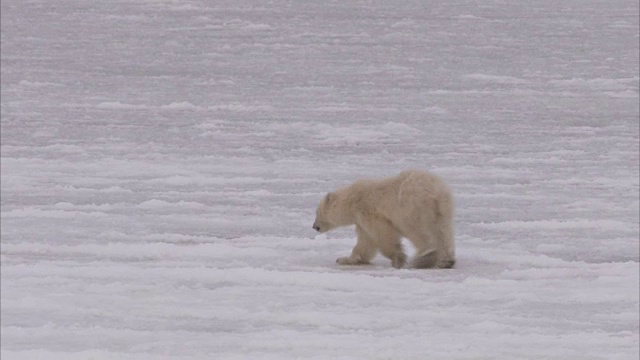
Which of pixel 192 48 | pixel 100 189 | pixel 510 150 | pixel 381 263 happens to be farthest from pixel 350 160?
pixel 192 48

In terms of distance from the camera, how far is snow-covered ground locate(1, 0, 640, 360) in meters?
4.37

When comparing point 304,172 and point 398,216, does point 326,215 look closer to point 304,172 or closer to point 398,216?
point 398,216

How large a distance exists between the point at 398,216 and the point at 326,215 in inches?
15.8

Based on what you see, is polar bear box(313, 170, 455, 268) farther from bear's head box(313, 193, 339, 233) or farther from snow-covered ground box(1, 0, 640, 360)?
snow-covered ground box(1, 0, 640, 360)

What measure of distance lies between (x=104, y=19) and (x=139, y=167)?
6.80ft

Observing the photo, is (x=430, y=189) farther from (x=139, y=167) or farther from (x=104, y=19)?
(x=104, y=19)

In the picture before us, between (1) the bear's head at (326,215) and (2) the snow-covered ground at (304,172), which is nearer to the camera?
(2) the snow-covered ground at (304,172)

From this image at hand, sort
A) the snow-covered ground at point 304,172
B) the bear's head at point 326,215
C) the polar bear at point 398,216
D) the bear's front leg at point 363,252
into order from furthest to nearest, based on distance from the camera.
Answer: the bear's head at point 326,215 → the bear's front leg at point 363,252 → the polar bear at point 398,216 → the snow-covered ground at point 304,172

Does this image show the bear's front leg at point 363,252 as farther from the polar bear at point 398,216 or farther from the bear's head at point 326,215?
the bear's head at point 326,215

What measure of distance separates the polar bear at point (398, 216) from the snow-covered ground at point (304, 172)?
134mm

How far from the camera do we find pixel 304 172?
744cm

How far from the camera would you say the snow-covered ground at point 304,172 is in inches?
172

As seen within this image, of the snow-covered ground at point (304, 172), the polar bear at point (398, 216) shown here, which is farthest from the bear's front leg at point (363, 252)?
the snow-covered ground at point (304, 172)

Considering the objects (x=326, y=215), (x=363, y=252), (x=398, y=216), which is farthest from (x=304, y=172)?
(x=398, y=216)
